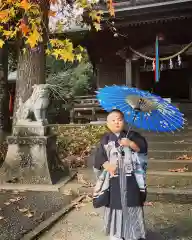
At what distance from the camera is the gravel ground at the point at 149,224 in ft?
14.1

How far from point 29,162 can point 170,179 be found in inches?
123

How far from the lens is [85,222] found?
192 inches

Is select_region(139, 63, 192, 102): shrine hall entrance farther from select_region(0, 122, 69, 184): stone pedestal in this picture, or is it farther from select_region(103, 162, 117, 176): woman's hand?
select_region(103, 162, 117, 176): woman's hand

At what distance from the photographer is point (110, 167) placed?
11.3 ft

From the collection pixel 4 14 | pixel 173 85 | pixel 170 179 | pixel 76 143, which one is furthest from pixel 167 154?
pixel 173 85

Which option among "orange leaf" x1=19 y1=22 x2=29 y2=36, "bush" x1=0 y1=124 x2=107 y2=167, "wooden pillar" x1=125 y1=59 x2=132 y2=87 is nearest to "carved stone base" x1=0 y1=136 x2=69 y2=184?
"bush" x1=0 y1=124 x2=107 y2=167

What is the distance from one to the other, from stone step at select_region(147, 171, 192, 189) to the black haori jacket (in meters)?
3.19

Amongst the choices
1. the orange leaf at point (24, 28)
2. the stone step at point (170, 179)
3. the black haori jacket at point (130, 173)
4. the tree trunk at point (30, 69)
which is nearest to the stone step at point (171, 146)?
the stone step at point (170, 179)

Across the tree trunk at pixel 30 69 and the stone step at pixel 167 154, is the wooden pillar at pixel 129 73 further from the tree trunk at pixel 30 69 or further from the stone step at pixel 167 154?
the stone step at pixel 167 154

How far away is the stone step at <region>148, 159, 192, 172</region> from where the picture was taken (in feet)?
Answer: 23.4

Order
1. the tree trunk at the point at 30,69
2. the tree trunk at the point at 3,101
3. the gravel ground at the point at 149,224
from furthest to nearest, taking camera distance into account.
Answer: the tree trunk at the point at 3,101 → the tree trunk at the point at 30,69 → the gravel ground at the point at 149,224

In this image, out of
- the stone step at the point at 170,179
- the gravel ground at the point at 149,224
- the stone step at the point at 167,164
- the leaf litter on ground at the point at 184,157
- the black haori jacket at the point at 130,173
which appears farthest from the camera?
the leaf litter on ground at the point at 184,157

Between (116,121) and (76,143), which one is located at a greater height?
(116,121)

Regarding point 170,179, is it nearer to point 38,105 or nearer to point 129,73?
point 38,105
